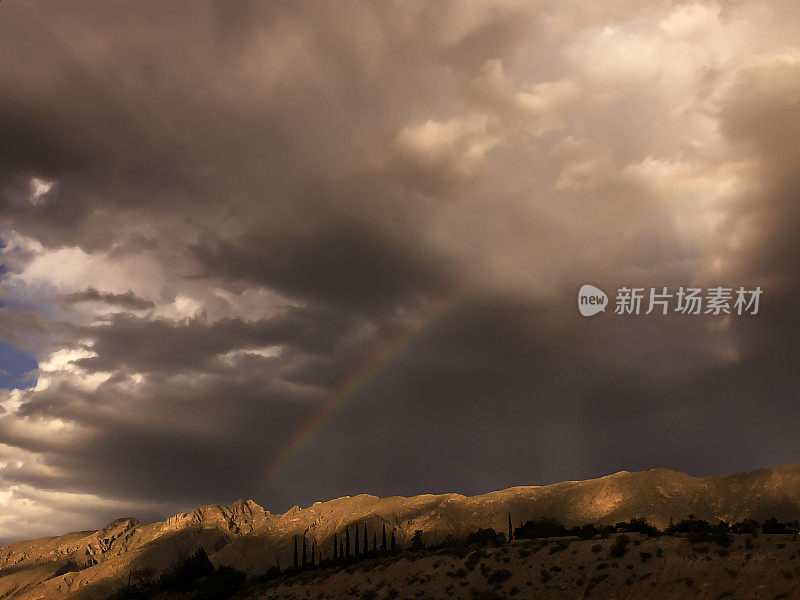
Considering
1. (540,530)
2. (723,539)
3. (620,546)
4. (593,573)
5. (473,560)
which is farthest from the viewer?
(540,530)

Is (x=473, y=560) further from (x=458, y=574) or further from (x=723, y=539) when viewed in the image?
(x=723, y=539)

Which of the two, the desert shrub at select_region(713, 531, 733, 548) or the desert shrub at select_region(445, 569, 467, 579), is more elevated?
the desert shrub at select_region(713, 531, 733, 548)

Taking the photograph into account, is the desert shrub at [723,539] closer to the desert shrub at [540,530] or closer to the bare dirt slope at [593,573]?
the bare dirt slope at [593,573]

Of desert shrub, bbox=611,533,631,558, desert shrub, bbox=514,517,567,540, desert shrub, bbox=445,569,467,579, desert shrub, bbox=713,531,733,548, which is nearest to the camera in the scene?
desert shrub, bbox=713,531,733,548

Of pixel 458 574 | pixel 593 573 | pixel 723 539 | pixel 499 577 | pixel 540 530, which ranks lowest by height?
pixel 458 574

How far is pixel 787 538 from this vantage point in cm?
4731

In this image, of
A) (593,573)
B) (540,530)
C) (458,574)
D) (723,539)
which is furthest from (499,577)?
(540,530)

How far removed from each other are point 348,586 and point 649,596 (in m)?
39.7

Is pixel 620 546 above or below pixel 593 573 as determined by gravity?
above

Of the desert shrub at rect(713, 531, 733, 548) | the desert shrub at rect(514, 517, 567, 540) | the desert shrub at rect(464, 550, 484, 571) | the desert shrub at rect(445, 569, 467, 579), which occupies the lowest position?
the desert shrub at rect(445, 569, 467, 579)

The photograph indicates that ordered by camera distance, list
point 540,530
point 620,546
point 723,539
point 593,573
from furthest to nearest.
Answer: point 540,530 < point 620,546 < point 593,573 < point 723,539

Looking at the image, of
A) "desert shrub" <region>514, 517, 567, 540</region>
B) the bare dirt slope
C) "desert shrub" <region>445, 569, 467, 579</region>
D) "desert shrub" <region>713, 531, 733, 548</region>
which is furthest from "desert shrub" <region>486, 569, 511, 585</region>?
"desert shrub" <region>514, 517, 567, 540</region>

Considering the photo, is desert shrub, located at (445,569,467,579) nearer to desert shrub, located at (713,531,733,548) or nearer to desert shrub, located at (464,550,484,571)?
desert shrub, located at (464,550,484,571)

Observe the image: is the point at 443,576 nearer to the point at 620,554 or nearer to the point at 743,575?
the point at 620,554
